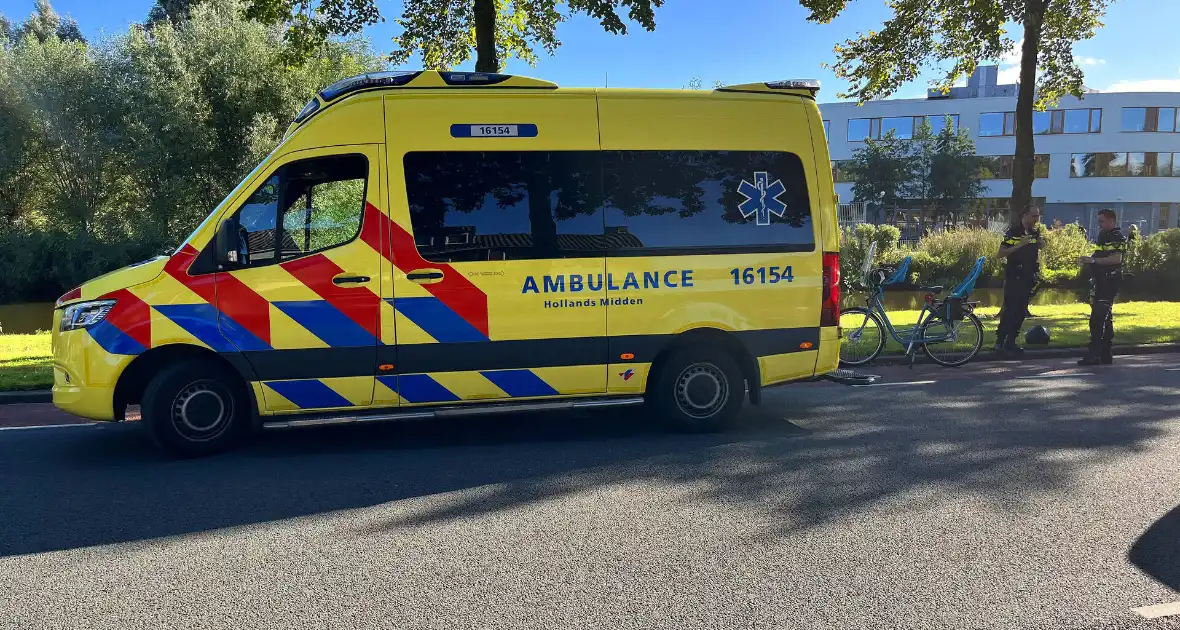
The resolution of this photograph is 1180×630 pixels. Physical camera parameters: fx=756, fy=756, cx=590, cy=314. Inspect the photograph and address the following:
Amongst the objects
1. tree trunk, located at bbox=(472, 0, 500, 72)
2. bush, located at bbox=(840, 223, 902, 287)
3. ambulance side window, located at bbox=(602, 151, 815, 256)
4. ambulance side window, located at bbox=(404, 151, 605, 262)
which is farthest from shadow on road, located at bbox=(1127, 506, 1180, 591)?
bush, located at bbox=(840, 223, 902, 287)

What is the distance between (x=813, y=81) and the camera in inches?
252

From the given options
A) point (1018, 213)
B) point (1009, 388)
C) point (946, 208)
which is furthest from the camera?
point (946, 208)

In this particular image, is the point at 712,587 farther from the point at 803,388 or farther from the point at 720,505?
the point at 803,388

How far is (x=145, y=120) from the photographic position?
1992 cm

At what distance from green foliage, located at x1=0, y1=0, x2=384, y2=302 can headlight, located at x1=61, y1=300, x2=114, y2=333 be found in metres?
15.3

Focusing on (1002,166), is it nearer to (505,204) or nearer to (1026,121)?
(1026,121)

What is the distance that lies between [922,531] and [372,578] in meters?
2.85

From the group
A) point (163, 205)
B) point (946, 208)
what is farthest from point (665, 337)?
point (946, 208)

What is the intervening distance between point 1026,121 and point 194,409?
50.7ft

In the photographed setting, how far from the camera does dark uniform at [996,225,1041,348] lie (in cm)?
1038

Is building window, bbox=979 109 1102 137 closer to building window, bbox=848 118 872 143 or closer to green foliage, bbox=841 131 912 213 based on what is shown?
building window, bbox=848 118 872 143

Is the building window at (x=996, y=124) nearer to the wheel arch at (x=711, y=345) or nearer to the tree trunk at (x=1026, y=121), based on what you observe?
the tree trunk at (x=1026, y=121)

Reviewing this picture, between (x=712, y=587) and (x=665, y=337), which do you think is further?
(x=665, y=337)

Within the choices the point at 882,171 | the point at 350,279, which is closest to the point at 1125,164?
the point at 882,171
